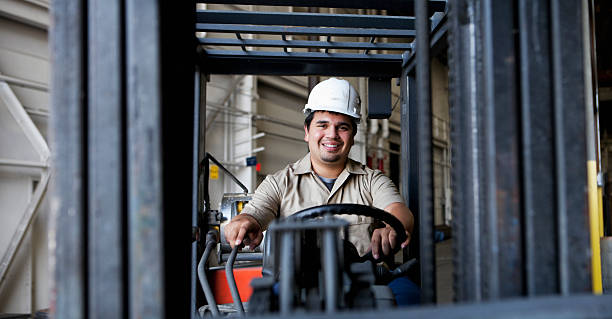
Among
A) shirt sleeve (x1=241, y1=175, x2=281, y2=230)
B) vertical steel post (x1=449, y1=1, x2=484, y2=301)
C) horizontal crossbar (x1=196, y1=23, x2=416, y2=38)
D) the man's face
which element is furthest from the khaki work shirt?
vertical steel post (x1=449, y1=1, x2=484, y2=301)

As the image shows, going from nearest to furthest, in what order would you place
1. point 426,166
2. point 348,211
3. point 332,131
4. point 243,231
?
point 426,166 < point 348,211 < point 243,231 < point 332,131

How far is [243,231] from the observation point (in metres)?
2.13

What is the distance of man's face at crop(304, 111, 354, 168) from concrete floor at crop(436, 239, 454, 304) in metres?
2.16

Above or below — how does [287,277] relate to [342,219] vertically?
below

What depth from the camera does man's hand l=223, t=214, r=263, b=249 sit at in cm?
210

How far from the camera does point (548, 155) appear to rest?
1045mm

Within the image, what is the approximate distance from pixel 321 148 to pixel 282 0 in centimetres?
99

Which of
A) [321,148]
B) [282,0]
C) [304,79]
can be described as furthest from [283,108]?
[282,0]

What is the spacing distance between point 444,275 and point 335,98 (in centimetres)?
488

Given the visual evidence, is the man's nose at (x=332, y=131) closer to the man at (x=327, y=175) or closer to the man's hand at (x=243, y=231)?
the man at (x=327, y=175)

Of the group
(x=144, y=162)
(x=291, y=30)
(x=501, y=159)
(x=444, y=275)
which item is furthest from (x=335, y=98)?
(x=444, y=275)

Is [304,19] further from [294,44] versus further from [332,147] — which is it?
[332,147]

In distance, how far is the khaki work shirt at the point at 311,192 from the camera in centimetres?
263

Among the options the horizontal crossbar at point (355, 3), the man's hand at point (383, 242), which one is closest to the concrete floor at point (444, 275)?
the man's hand at point (383, 242)
